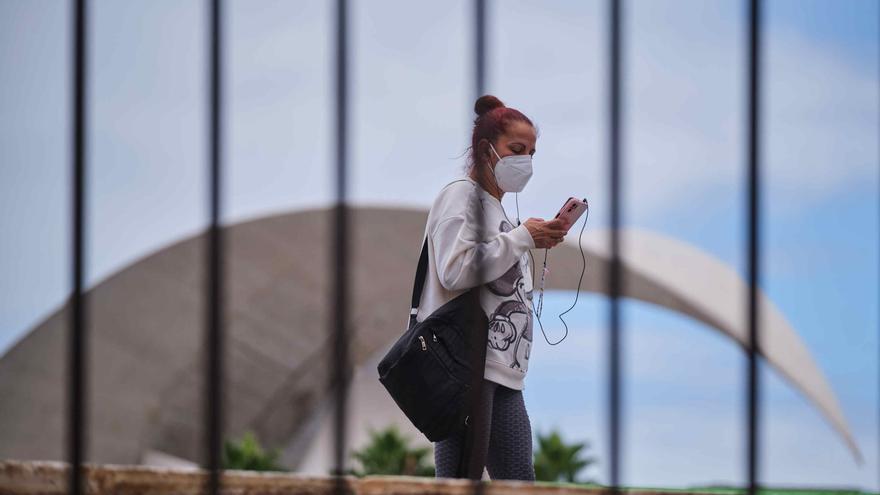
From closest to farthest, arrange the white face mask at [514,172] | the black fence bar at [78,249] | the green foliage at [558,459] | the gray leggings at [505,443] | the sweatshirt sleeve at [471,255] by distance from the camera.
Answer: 1. the black fence bar at [78,249]
2. the sweatshirt sleeve at [471,255]
3. the gray leggings at [505,443]
4. the white face mask at [514,172]
5. the green foliage at [558,459]

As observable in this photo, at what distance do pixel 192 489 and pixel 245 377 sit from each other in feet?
49.5

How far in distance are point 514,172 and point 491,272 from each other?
315mm

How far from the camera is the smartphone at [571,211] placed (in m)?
2.86

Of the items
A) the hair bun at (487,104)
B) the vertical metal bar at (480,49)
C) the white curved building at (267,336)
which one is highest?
the hair bun at (487,104)

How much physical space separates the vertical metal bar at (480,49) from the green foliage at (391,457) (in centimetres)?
1132

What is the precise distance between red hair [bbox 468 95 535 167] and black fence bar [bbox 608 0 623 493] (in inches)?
47.1

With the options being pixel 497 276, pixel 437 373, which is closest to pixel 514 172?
pixel 497 276

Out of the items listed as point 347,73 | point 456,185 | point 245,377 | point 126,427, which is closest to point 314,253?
point 245,377

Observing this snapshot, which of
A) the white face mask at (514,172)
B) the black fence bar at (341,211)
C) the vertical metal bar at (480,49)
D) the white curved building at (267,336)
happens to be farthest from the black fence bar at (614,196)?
the white curved building at (267,336)

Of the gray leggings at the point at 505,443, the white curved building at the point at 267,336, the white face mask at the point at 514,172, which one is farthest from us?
the white curved building at the point at 267,336

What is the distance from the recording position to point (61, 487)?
228 centimetres

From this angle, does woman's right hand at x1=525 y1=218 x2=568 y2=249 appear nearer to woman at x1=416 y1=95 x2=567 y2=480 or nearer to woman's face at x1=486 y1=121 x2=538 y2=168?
woman at x1=416 y1=95 x2=567 y2=480

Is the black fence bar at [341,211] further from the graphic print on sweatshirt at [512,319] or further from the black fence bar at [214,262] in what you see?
the graphic print on sweatshirt at [512,319]

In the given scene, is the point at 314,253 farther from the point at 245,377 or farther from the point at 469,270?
the point at 469,270
